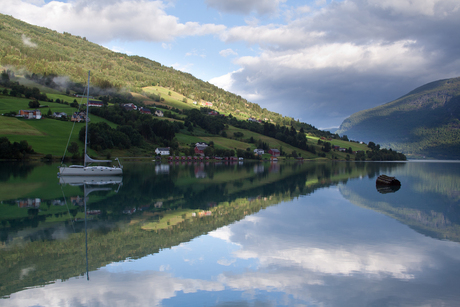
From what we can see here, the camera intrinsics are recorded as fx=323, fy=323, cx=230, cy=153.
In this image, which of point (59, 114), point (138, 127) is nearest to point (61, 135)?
point (59, 114)

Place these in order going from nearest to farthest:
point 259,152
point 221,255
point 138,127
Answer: point 221,255 → point 138,127 → point 259,152

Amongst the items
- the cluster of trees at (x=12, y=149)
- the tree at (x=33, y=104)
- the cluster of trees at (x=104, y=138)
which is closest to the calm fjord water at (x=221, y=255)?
the cluster of trees at (x=12, y=149)

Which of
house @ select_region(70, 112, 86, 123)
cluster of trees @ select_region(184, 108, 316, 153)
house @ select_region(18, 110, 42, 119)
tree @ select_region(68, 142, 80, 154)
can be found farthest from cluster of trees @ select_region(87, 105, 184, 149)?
cluster of trees @ select_region(184, 108, 316, 153)

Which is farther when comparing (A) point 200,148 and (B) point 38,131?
(A) point 200,148

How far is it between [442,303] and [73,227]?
595 inches

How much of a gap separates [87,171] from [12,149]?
39195 mm

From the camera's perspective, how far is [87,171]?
144 ft

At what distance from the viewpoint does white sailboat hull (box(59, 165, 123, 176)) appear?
42.3 metres

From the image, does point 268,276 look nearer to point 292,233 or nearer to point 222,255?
point 222,255

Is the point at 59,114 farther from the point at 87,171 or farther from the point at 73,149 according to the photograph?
the point at 87,171

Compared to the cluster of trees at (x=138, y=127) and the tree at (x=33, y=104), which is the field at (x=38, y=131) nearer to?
the tree at (x=33, y=104)

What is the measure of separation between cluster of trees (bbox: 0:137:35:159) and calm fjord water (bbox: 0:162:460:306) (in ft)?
185

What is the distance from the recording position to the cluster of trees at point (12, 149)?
69938mm

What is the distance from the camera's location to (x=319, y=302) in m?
8.59
